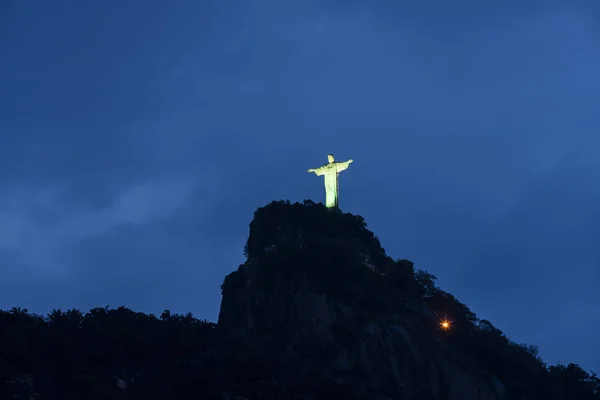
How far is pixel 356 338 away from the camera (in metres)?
50.9

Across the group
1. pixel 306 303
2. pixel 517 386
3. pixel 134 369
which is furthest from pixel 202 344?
pixel 517 386

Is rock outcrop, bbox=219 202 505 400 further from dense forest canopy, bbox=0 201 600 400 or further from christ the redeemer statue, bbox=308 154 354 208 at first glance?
christ the redeemer statue, bbox=308 154 354 208

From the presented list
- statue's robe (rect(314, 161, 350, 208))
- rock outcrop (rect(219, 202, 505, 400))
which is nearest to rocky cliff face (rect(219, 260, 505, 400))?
rock outcrop (rect(219, 202, 505, 400))

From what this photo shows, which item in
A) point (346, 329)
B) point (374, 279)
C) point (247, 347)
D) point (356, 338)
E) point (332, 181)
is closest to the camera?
point (247, 347)

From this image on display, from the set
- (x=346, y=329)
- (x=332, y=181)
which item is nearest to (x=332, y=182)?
(x=332, y=181)

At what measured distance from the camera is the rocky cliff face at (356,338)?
50.0 metres

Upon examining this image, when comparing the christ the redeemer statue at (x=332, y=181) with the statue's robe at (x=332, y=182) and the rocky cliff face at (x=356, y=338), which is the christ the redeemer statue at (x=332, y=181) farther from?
the rocky cliff face at (x=356, y=338)

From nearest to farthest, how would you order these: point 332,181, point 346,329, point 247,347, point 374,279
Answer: point 247,347
point 346,329
point 374,279
point 332,181

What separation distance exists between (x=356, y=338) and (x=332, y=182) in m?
14.2

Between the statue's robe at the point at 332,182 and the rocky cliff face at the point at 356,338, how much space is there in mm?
8677

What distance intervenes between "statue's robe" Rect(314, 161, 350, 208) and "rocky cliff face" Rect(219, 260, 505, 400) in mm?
8677

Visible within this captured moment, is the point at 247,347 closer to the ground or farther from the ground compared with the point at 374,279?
closer to the ground

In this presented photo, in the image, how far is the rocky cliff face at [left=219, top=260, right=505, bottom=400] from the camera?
164ft

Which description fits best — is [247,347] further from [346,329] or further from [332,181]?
[332,181]
